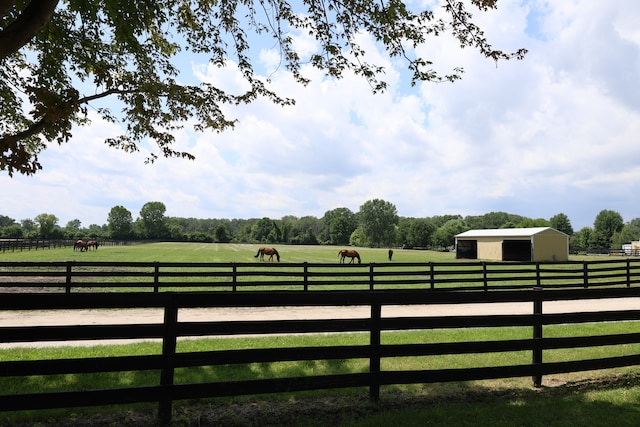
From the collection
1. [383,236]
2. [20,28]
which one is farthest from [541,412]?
[383,236]

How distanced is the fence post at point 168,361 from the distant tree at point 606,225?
495ft

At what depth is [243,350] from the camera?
411 cm

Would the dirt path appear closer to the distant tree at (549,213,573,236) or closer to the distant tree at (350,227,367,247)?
the distant tree at (350,227,367,247)

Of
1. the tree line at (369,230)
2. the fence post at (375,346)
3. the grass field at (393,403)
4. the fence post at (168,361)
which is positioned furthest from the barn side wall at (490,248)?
the tree line at (369,230)

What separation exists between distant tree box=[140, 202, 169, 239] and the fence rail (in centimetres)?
14954

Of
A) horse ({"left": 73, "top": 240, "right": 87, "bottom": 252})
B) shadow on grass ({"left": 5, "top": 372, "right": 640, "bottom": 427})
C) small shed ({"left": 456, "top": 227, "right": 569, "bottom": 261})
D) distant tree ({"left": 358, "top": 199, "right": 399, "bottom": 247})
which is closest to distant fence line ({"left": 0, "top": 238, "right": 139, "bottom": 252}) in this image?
horse ({"left": 73, "top": 240, "right": 87, "bottom": 252})

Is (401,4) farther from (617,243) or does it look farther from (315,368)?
(617,243)

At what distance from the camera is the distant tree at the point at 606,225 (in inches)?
4946

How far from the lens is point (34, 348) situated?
23.5ft

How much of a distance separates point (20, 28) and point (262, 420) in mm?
5111

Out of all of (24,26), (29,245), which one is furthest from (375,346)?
(29,245)

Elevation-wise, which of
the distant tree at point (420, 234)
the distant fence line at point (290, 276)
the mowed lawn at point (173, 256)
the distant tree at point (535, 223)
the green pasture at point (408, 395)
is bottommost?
the mowed lawn at point (173, 256)

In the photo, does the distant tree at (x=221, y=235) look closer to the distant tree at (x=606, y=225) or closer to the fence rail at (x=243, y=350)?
the distant tree at (x=606, y=225)

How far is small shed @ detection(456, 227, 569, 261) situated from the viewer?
44969 millimetres
